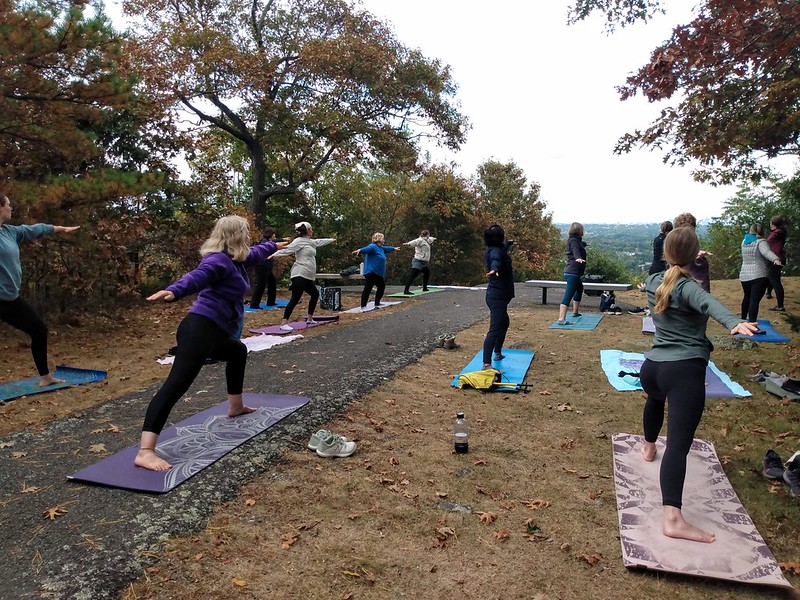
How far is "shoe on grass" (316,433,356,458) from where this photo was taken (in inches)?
162

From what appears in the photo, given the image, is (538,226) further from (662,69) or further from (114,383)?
(114,383)

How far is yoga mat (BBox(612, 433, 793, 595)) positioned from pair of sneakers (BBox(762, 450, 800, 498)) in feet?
1.09

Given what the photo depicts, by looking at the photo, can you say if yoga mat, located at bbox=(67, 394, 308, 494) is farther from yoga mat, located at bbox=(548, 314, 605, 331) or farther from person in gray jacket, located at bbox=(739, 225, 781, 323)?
person in gray jacket, located at bbox=(739, 225, 781, 323)

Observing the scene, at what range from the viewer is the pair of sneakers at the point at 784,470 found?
12.0ft

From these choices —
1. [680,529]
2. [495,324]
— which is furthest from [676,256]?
[495,324]

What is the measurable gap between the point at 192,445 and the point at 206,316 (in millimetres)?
1043

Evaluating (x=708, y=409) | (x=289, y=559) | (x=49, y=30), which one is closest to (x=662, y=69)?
(x=708, y=409)

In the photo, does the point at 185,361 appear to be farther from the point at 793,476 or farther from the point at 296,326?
the point at 296,326

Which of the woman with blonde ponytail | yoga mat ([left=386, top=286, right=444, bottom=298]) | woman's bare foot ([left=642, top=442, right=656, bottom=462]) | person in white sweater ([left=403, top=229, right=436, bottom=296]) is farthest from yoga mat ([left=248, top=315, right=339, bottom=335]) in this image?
the woman with blonde ponytail

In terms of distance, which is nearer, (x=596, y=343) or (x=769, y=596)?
(x=769, y=596)

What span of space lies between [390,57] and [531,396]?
12051mm

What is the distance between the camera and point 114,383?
21.2 ft

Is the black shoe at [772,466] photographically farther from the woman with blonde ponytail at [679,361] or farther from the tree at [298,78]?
the tree at [298,78]

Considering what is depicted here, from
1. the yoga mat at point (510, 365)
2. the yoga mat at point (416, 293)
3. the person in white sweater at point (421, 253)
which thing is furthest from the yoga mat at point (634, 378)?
the yoga mat at point (416, 293)
